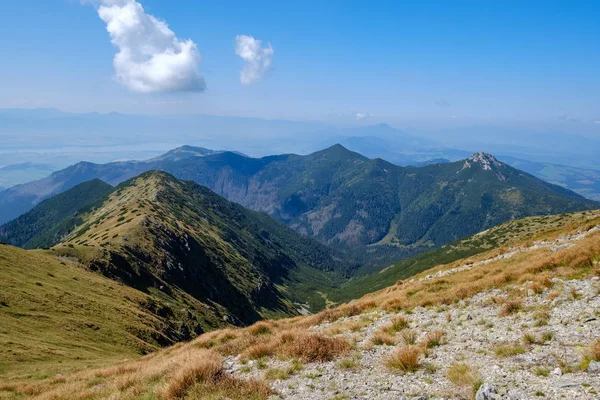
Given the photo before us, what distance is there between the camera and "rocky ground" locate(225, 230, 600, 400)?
10.1 meters

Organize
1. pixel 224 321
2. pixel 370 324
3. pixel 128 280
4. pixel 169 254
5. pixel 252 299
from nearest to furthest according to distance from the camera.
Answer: pixel 370 324 < pixel 128 280 < pixel 224 321 < pixel 169 254 < pixel 252 299

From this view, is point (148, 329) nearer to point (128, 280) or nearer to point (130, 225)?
point (128, 280)

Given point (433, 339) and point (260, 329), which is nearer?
point (433, 339)

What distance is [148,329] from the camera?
5819 cm

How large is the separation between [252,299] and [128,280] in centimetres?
10898

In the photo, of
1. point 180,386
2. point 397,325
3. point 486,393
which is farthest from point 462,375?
point 180,386

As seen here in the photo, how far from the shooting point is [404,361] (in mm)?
12383

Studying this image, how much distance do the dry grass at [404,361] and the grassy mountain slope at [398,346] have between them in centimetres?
4

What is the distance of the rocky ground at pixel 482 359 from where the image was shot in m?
10.1

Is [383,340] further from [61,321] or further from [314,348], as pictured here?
[61,321]

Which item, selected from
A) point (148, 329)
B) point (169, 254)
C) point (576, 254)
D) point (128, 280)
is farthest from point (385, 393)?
point (169, 254)

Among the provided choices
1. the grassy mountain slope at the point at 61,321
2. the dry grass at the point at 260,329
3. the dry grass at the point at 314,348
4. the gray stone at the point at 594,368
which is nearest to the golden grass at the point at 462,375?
the gray stone at the point at 594,368

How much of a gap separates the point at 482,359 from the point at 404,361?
277 centimetres

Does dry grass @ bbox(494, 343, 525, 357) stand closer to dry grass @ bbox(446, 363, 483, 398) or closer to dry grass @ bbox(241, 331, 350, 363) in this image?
dry grass @ bbox(446, 363, 483, 398)
